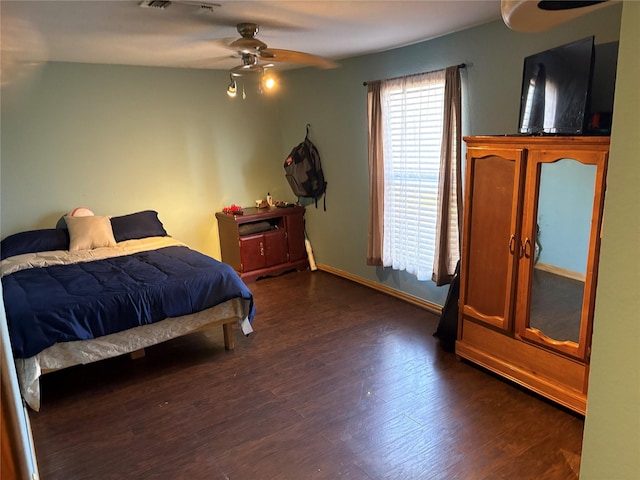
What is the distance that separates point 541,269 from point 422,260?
1.47 metres

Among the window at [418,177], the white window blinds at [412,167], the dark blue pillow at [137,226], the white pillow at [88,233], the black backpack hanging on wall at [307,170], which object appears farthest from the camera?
the black backpack hanging on wall at [307,170]

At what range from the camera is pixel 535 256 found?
2631 millimetres

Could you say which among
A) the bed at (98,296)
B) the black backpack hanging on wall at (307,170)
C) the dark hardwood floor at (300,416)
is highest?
the black backpack hanging on wall at (307,170)

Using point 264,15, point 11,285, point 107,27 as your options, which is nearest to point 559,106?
point 264,15

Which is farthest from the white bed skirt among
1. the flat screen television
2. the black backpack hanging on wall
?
the flat screen television

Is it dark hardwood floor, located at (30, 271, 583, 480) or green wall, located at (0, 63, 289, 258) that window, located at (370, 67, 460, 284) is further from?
green wall, located at (0, 63, 289, 258)

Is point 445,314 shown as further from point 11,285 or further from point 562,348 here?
point 11,285

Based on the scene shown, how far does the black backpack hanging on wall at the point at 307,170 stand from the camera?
512cm

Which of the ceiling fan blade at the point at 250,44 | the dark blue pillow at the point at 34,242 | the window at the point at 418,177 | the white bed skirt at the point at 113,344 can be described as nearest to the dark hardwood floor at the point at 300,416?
the white bed skirt at the point at 113,344

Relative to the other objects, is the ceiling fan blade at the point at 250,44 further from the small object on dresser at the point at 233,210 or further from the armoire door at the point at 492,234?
the small object on dresser at the point at 233,210

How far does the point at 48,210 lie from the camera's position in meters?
4.32

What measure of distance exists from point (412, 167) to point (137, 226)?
8.88 feet

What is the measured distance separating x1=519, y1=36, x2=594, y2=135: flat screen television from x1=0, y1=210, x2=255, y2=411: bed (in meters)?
2.27

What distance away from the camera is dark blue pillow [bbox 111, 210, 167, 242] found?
4.38 metres
